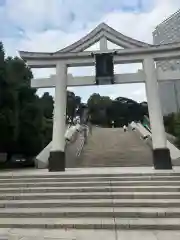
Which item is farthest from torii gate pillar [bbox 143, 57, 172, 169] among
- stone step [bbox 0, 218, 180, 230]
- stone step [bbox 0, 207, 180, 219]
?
stone step [bbox 0, 218, 180, 230]

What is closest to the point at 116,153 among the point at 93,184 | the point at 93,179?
the point at 93,179

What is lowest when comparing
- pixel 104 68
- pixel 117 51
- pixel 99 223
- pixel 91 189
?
pixel 99 223

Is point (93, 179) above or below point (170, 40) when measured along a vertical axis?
below

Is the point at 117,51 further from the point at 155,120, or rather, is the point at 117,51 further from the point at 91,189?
the point at 91,189

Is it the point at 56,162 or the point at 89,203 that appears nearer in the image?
the point at 89,203

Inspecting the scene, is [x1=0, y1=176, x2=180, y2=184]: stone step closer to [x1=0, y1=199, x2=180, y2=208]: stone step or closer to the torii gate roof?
[x1=0, y1=199, x2=180, y2=208]: stone step

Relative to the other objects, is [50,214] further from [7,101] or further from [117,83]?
[7,101]

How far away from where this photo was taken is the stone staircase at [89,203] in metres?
5.44

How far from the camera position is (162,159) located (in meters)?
9.97

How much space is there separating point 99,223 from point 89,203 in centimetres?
105

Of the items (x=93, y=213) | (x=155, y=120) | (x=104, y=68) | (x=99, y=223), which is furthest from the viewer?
(x=104, y=68)

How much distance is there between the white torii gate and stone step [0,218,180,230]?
463 centimetres

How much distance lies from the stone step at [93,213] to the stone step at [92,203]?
0.17m

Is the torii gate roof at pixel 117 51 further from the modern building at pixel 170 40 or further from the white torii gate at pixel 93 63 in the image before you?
→ the modern building at pixel 170 40
